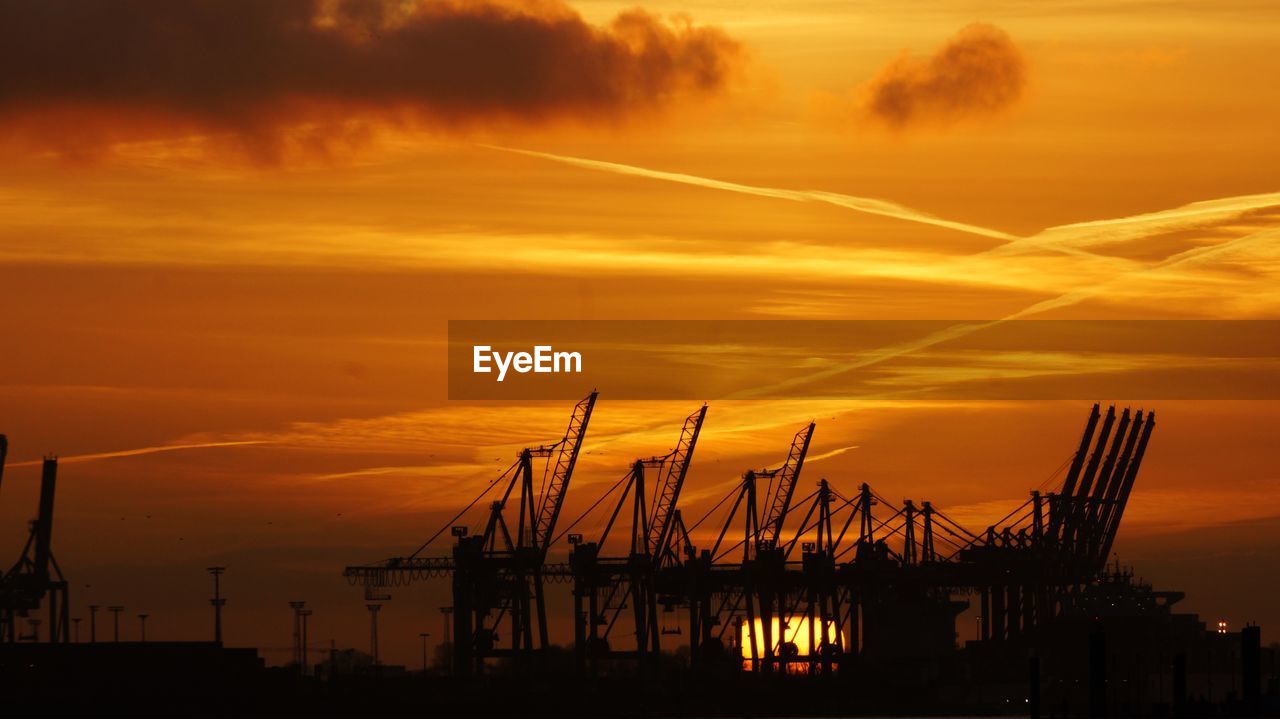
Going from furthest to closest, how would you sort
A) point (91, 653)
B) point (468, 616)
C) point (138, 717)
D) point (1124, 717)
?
point (468, 616), point (91, 653), point (138, 717), point (1124, 717)

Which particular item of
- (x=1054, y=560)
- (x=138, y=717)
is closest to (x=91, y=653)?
(x=138, y=717)

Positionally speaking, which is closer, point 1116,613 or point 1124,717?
point 1124,717

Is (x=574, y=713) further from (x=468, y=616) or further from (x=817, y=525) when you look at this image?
(x=817, y=525)

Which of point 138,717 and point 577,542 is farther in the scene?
point 577,542

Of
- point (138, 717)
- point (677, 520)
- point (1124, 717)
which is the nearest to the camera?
point (1124, 717)

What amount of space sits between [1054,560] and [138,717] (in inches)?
3199

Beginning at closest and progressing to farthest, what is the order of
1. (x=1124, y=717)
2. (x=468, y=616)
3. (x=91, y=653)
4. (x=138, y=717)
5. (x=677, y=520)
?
(x=1124, y=717)
(x=138, y=717)
(x=91, y=653)
(x=468, y=616)
(x=677, y=520)

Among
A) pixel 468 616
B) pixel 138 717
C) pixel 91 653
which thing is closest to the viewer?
pixel 138 717

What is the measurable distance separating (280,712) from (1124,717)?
62930 mm

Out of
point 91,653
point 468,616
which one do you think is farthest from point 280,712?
point 468,616

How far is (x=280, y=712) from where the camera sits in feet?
473

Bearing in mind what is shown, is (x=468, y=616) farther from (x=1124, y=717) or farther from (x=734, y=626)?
(x=1124, y=717)

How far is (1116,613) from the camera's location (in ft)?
614

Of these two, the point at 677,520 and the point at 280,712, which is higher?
the point at 677,520
